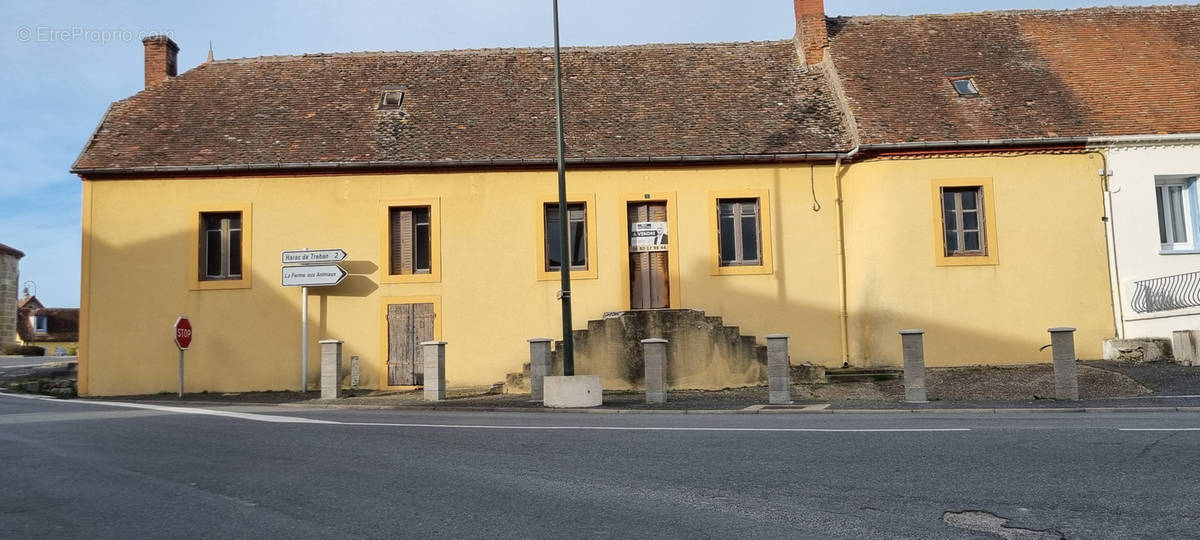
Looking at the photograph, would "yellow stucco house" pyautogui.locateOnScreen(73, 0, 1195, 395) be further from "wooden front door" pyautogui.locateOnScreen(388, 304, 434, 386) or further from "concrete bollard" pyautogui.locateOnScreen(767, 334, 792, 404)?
"concrete bollard" pyautogui.locateOnScreen(767, 334, 792, 404)

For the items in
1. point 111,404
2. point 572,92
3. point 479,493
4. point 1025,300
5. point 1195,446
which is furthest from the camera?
point 572,92

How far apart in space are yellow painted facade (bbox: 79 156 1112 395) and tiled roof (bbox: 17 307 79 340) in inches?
1890

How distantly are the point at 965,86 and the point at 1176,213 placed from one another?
502cm

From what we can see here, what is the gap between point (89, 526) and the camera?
601cm

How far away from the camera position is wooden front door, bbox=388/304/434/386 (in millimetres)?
20031

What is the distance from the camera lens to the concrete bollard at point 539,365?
1639 cm

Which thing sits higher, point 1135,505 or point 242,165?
point 242,165

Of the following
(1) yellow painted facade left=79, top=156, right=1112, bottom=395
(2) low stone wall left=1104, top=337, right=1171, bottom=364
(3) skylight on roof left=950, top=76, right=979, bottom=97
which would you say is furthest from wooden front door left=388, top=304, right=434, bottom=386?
(2) low stone wall left=1104, top=337, right=1171, bottom=364

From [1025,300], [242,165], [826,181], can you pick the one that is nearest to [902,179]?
[826,181]

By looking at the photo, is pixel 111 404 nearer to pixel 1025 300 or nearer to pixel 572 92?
pixel 572 92

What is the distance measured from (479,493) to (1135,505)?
14.3 feet

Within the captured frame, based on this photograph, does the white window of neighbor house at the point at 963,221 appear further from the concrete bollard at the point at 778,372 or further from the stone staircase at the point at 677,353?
the concrete bollard at the point at 778,372

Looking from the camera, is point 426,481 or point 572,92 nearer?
point 426,481

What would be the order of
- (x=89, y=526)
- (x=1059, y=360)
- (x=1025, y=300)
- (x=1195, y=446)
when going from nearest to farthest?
1. (x=89, y=526)
2. (x=1195, y=446)
3. (x=1059, y=360)
4. (x=1025, y=300)
